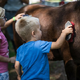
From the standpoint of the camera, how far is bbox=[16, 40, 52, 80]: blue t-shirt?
4.06 ft

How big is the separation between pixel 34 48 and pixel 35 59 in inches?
4.0

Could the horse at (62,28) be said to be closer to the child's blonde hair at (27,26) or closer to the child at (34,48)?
the child at (34,48)

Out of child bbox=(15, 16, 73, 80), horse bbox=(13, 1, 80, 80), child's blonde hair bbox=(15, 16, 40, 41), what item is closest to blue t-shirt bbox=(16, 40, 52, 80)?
child bbox=(15, 16, 73, 80)

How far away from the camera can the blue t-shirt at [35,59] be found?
1236 mm

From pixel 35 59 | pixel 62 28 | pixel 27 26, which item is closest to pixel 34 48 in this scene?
pixel 35 59

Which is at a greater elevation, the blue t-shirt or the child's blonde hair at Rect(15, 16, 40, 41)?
the child's blonde hair at Rect(15, 16, 40, 41)

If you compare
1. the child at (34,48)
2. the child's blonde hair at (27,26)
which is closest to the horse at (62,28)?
the child at (34,48)

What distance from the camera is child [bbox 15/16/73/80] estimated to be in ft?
4.04

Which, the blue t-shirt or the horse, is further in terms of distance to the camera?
the horse

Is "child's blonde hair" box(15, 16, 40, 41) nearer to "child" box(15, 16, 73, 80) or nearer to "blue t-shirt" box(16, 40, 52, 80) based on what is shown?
"child" box(15, 16, 73, 80)

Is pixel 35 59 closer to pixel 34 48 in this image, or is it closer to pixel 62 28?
pixel 34 48

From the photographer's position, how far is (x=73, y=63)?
2016mm

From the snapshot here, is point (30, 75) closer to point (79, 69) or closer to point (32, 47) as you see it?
point (32, 47)

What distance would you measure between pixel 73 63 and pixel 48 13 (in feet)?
3.02
